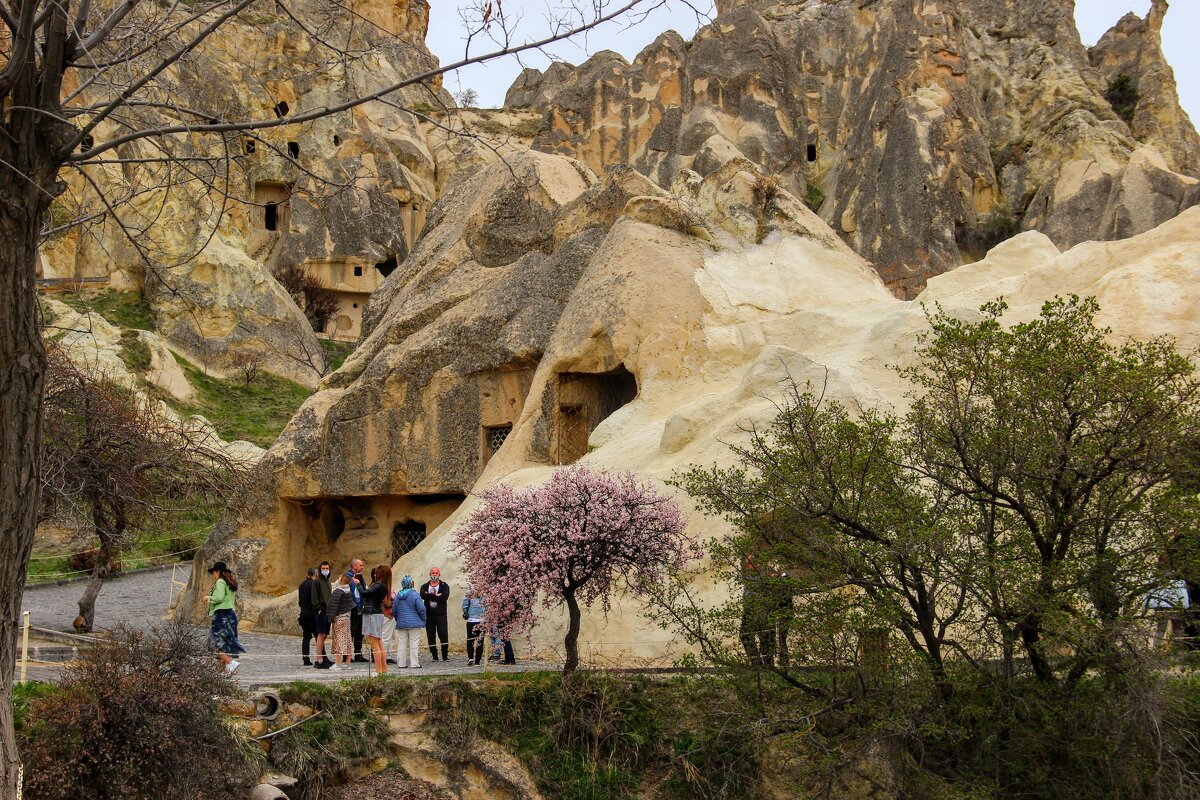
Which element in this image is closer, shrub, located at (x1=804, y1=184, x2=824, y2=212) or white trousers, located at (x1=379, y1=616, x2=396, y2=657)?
white trousers, located at (x1=379, y1=616, x2=396, y2=657)

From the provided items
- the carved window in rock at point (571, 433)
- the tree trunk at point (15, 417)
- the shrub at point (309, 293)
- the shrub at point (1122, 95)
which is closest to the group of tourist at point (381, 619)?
the carved window in rock at point (571, 433)

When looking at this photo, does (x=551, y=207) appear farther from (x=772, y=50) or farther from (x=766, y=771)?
(x=772, y=50)

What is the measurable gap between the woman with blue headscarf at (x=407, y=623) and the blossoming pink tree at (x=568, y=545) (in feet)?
5.81

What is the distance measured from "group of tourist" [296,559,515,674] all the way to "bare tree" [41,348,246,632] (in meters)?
3.04

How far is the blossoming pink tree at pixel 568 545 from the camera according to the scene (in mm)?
12180

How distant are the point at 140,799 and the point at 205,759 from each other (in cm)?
65

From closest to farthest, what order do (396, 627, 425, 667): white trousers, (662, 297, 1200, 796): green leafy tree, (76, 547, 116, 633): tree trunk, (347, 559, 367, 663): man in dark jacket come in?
1. (662, 297, 1200, 796): green leafy tree
2. (396, 627, 425, 667): white trousers
3. (347, 559, 367, 663): man in dark jacket
4. (76, 547, 116, 633): tree trunk

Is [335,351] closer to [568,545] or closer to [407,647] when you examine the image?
[407,647]

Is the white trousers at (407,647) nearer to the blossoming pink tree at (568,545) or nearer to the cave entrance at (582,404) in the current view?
the blossoming pink tree at (568,545)

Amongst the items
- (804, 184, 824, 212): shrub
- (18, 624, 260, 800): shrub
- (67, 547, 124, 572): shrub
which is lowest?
(18, 624, 260, 800): shrub

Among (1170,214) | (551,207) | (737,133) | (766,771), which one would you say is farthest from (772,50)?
(766,771)

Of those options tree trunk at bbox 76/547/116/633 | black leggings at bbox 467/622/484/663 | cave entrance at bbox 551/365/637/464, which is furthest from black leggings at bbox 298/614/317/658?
cave entrance at bbox 551/365/637/464

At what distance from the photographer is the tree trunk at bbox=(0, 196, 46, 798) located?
6.39 m

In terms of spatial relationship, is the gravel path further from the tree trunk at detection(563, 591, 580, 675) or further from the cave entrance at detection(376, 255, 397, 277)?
the cave entrance at detection(376, 255, 397, 277)
